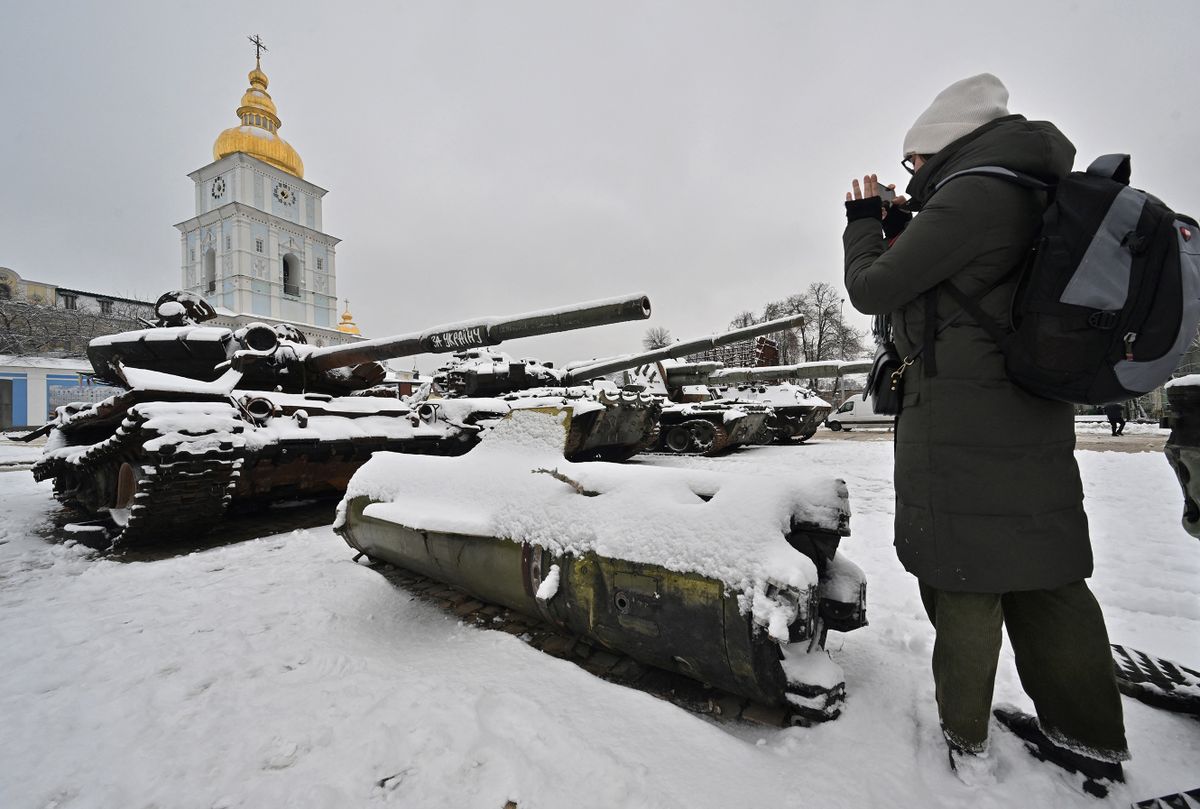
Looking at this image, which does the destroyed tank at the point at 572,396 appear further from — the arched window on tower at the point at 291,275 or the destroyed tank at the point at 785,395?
the arched window on tower at the point at 291,275

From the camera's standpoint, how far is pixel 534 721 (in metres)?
1.95

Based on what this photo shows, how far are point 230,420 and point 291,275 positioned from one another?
41.7 meters

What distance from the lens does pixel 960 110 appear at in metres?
1.66

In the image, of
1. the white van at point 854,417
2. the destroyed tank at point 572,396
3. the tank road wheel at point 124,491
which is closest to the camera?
the tank road wheel at point 124,491

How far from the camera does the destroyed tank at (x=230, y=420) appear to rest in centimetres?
427

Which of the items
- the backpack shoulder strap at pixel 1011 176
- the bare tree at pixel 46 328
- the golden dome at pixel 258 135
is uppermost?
the golden dome at pixel 258 135

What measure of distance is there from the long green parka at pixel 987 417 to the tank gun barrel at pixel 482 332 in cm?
330

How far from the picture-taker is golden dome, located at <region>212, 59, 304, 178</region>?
36406mm

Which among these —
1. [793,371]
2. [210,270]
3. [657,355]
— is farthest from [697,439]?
[210,270]

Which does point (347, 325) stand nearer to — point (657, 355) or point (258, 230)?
point (258, 230)

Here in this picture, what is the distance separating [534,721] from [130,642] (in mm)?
2218

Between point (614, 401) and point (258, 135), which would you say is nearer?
point (614, 401)

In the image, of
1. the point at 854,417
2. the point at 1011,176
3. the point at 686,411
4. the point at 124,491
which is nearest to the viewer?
the point at 1011,176

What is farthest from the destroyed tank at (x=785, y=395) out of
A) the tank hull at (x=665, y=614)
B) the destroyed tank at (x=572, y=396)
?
the tank hull at (x=665, y=614)
